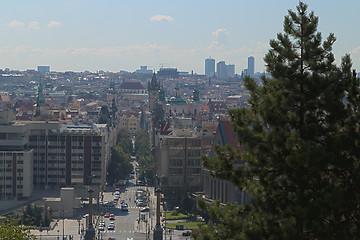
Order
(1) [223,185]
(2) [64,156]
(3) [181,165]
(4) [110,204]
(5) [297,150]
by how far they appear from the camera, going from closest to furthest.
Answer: (5) [297,150] < (1) [223,185] < (4) [110,204] < (3) [181,165] < (2) [64,156]

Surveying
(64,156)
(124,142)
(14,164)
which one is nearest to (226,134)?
(64,156)

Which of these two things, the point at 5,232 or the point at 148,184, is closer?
the point at 5,232

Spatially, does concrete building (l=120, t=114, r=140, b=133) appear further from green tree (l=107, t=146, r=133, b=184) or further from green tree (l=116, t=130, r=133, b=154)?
green tree (l=107, t=146, r=133, b=184)

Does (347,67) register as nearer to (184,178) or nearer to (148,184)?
(184,178)

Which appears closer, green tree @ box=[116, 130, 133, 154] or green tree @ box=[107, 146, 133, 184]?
green tree @ box=[107, 146, 133, 184]

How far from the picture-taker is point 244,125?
65.1 feet

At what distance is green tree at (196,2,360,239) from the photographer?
1791 centimetres

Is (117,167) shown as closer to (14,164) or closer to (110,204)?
(110,204)

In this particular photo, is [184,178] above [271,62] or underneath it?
underneath

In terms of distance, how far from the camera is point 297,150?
60.1 ft

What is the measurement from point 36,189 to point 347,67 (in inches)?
2426

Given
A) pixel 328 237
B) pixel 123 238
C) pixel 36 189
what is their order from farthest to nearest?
1. pixel 36 189
2. pixel 123 238
3. pixel 328 237

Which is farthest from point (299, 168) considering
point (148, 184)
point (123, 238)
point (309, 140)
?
point (148, 184)

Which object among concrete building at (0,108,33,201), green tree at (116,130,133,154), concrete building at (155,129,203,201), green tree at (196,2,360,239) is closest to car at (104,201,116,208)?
concrete building at (155,129,203,201)
